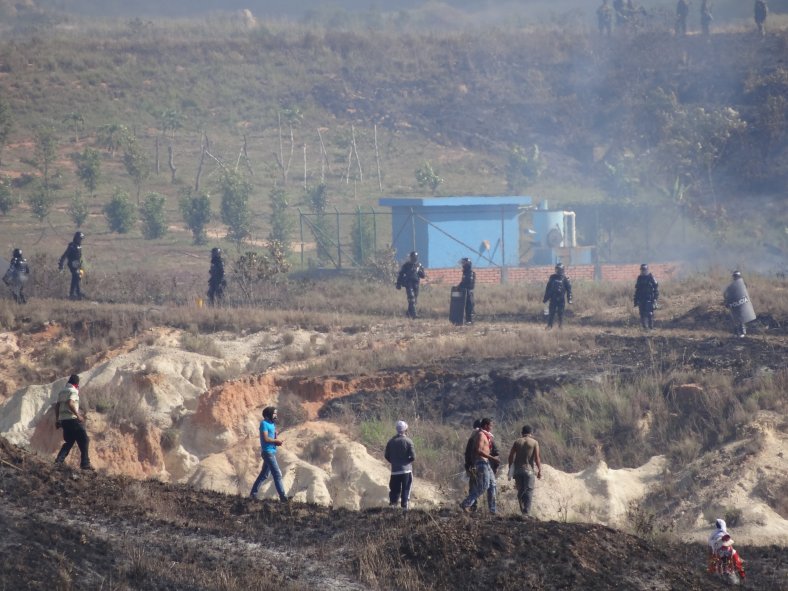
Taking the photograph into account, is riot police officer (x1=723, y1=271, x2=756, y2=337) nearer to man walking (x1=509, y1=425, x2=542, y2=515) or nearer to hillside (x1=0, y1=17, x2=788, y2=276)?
man walking (x1=509, y1=425, x2=542, y2=515)

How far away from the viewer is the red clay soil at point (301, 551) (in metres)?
9.52

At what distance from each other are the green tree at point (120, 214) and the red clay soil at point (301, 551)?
97.8 ft

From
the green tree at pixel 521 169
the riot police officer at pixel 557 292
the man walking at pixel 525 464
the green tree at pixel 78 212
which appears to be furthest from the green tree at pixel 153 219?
the man walking at pixel 525 464

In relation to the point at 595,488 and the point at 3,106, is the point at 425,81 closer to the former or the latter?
the point at 3,106

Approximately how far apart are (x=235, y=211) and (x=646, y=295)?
20.6 m

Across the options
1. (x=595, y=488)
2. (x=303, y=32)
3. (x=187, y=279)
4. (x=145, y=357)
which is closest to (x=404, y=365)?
(x=145, y=357)

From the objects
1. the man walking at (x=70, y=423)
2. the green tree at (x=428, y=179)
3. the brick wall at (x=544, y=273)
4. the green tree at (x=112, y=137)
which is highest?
the green tree at (x=112, y=137)

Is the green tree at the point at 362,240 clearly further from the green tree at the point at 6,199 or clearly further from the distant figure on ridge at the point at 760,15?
the distant figure on ridge at the point at 760,15

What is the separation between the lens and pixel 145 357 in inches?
829

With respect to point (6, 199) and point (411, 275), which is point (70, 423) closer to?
point (411, 275)

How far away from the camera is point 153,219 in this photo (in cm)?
4047

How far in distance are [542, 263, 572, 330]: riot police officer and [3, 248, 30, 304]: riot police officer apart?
1192 cm

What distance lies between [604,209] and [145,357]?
998 inches

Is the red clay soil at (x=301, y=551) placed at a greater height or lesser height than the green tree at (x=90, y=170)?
lesser
